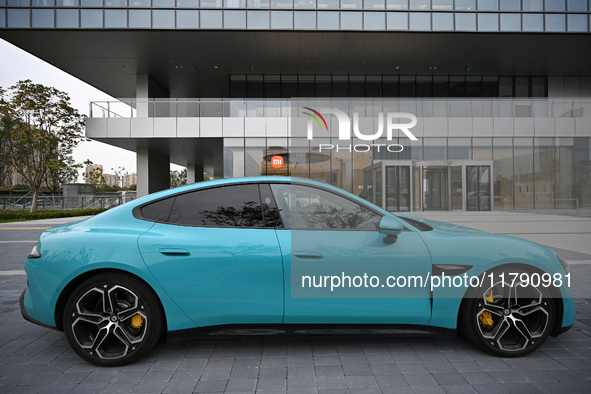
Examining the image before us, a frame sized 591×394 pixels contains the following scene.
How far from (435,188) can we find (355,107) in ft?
24.3

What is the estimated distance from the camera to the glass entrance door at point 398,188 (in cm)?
2089

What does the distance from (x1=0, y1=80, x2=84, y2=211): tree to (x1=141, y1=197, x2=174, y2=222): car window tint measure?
972 inches

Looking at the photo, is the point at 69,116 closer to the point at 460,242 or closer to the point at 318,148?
Answer: the point at 318,148

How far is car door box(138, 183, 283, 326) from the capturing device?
2.56 m

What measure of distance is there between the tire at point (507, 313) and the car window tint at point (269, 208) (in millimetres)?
1706

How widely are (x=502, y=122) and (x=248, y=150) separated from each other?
16.3m

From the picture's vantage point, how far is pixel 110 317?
262cm

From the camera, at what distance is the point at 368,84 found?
24766 millimetres

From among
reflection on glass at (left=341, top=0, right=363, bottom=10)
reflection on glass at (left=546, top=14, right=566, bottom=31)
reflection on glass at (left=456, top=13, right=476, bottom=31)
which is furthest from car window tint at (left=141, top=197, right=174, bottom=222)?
reflection on glass at (left=546, top=14, right=566, bottom=31)

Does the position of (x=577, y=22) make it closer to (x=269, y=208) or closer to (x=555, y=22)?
(x=555, y=22)

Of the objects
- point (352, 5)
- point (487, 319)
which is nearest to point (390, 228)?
point (487, 319)

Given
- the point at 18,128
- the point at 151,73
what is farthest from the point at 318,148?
the point at 18,128

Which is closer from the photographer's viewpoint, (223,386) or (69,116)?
(223,386)

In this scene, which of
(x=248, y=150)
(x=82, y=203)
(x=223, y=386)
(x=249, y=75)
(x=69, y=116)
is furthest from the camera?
(x=82, y=203)
